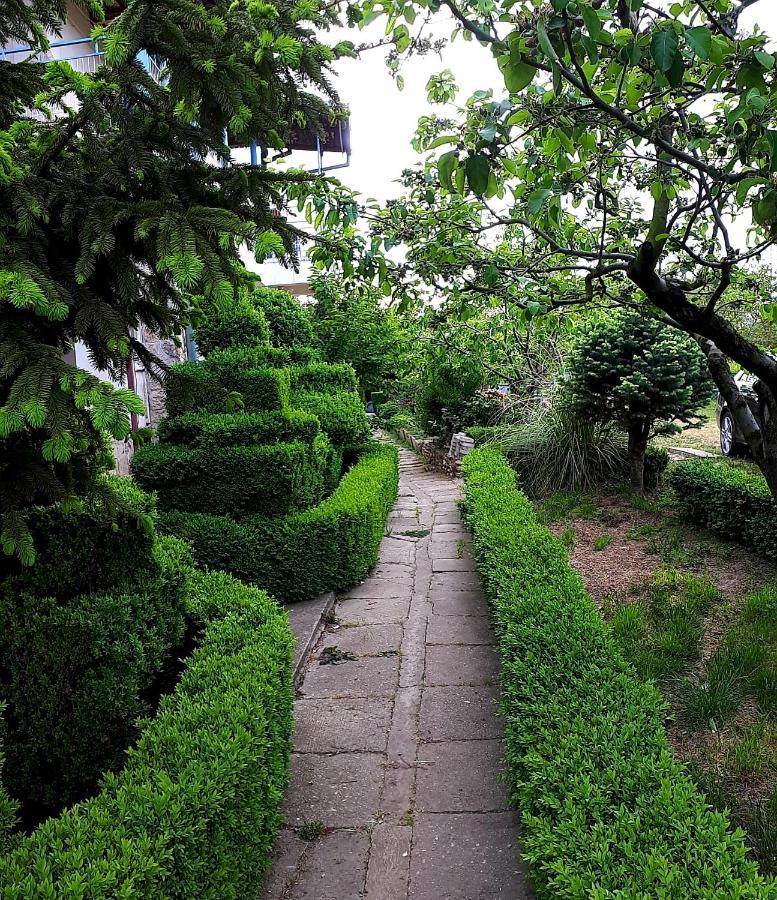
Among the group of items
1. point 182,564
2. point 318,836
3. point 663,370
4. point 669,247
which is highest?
point 669,247

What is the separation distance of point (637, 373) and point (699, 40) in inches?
239

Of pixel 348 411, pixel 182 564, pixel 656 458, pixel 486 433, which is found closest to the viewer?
pixel 182 564

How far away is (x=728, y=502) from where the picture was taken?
670cm

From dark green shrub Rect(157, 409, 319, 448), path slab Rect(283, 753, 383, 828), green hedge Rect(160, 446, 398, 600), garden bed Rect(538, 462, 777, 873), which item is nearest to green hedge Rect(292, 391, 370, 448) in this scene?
dark green shrub Rect(157, 409, 319, 448)

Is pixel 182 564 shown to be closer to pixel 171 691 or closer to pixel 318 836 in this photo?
pixel 171 691

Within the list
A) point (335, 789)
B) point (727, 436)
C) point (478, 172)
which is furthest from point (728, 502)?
point (478, 172)

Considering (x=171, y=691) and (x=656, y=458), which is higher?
(x=656, y=458)

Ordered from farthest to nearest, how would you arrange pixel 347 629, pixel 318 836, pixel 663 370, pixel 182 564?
pixel 663 370 < pixel 347 629 < pixel 182 564 < pixel 318 836

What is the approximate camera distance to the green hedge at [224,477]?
574 cm

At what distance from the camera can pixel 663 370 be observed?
7.75 metres

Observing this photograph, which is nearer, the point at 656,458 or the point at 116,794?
the point at 116,794

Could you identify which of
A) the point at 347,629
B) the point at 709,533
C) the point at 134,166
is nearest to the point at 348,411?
the point at 347,629

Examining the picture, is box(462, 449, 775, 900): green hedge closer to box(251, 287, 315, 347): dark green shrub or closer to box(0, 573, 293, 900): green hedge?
box(0, 573, 293, 900): green hedge

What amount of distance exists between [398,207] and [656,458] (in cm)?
623
